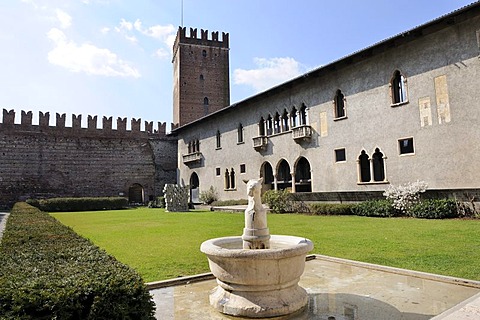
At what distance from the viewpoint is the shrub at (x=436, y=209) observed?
13297 mm

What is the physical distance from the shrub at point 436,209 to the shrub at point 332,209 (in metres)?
3.14

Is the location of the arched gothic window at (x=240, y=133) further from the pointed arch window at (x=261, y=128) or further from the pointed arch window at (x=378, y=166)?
the pointed arch window at (x=378, y=166)

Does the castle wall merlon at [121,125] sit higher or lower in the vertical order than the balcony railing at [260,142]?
higher

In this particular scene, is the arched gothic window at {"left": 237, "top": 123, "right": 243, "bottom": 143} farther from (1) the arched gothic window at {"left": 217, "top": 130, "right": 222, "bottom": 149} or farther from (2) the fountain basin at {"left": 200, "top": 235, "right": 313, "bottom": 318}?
(2) the fountain basin at {"left": 200, "top": 235, "right": 313, "bottom": 318}

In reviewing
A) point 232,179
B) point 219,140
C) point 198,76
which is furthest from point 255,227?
point 198,76

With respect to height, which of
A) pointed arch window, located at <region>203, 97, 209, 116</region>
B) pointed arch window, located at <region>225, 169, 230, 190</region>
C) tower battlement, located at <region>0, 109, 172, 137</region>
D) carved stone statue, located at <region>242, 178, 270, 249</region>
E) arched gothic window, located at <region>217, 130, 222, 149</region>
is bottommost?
carved stone statue, located at <region>242, 178, 270, 249</region>

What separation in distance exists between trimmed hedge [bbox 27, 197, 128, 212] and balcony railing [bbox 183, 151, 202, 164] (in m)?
7.00

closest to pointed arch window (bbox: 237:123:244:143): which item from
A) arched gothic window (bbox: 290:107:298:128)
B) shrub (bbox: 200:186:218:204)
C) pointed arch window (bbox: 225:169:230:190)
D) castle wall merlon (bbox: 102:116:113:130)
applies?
pointed arch window (bbox: 225:169:230:190)

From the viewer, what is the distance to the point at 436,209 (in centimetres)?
1342

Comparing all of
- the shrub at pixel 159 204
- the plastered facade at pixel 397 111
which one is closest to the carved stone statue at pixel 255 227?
the plastered facade at pixel 397 111

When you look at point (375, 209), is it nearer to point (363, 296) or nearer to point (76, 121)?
point (363, 296)

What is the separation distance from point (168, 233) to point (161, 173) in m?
26.6

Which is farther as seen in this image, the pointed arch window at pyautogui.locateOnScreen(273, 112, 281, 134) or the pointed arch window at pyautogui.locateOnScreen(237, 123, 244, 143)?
the pointed arch window at pyautogui.locateOnScreen(237, 123, 244, 143)

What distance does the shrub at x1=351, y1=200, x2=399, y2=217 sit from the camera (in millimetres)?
14961
